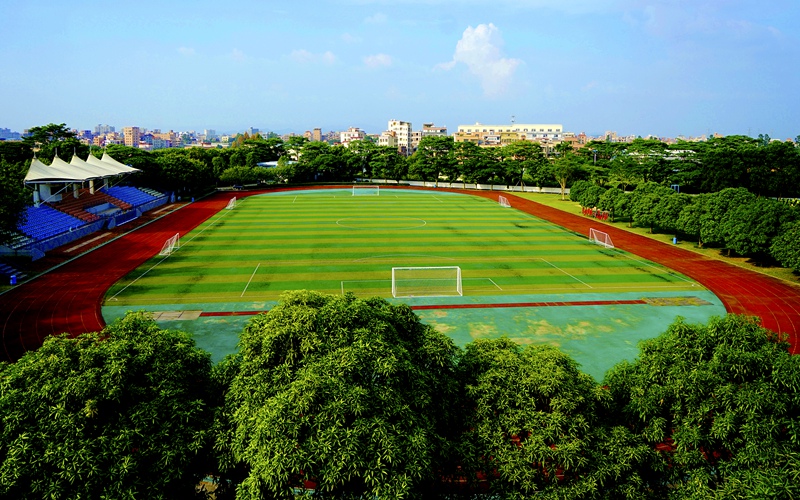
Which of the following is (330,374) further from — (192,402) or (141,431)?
(141,431)

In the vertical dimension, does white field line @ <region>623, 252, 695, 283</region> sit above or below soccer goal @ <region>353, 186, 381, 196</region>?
below

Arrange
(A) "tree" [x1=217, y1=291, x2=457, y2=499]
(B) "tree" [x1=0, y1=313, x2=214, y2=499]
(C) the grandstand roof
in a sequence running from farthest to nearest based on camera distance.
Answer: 1. (C) the grandstand roof
2. (A) "tree" [x1=217, y1=291, x2=457, y2=499]
3. (B) "tree" [x1=0, y1=313, x2=214, y2=499]

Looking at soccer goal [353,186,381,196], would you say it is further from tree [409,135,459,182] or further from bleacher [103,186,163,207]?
bleacher [103,186,163,207]

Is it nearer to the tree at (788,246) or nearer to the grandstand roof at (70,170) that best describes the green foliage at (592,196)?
the tree at (788,246)

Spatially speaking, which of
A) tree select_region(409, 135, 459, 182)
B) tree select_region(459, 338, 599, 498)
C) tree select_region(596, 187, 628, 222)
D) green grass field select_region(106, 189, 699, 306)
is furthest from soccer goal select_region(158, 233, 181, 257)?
tree select_region(409, 135, 459, 182)

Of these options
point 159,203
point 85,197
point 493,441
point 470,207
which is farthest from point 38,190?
point 493,441

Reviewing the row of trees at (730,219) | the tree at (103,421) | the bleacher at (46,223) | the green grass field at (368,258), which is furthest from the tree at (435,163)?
the tree at (103,421)
